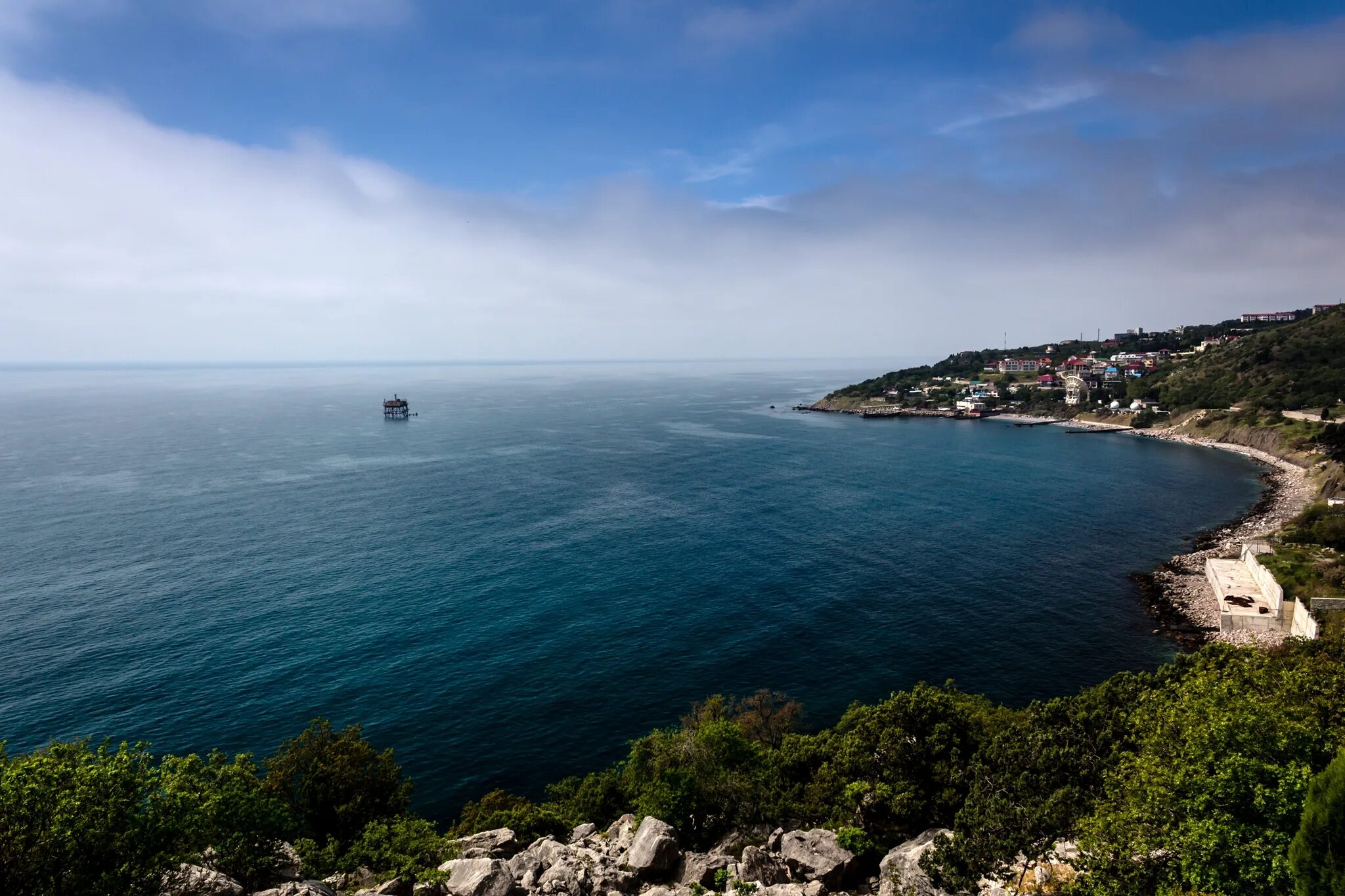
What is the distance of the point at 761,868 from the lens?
21.7 meters

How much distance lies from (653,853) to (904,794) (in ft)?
32.2

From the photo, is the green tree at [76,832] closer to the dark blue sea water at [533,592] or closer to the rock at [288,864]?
the rock at [288,864]

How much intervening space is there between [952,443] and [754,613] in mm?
110053

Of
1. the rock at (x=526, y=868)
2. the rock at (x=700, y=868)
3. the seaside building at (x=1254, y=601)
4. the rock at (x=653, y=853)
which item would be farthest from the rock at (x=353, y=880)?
the seaside building at (x=1254, y=601)

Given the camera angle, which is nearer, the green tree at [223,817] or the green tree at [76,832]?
the green tree at [76,832]

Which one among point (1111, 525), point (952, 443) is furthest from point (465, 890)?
point (952, 443)

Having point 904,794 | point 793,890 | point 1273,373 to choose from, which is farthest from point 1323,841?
point 1273,373

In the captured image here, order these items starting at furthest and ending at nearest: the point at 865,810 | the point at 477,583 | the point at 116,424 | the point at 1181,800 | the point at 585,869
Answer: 1. the point at 116,424
2. the point at 477,583
3. the point at 865,810
4. the point at 585,869
5. the point at 1181,800

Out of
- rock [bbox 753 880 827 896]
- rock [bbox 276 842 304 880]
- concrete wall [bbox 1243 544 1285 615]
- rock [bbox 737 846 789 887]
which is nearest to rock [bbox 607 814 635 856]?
rock [bbox 737 846 789 887]

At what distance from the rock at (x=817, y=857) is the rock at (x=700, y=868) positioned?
7.16ft

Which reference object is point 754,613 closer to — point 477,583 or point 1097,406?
point 477,583

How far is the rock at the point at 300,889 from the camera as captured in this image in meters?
19.4

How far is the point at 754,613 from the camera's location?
190 ft

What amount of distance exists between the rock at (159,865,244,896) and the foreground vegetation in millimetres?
412
